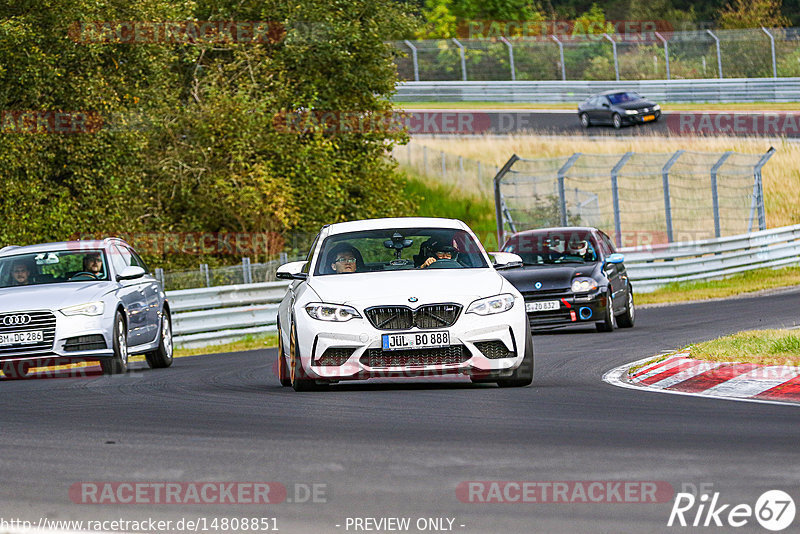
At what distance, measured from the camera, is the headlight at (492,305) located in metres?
10.8

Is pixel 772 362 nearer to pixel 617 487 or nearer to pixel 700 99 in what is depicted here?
pixel 617 487

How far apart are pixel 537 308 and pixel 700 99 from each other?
36.0m

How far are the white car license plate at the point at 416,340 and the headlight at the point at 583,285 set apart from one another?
8762 mm

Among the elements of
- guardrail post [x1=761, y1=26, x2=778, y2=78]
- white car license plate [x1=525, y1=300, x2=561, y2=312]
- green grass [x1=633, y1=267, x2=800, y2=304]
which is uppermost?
guardrail post [x1=761, y1=26, x2=778, y2=78]

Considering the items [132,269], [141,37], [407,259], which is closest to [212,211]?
[141,37]

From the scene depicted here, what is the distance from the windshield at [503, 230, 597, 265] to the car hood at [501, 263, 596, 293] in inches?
18.6

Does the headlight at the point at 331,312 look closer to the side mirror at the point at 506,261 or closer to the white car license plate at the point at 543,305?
the side mirror at the point at 506,261

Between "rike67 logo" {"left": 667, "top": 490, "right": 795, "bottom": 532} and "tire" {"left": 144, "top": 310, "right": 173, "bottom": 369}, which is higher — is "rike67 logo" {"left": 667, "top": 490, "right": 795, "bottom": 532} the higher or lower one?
the higher one

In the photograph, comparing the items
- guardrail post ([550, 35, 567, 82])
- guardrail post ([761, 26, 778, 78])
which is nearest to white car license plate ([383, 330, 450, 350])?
guardrail post ([761, 26, 778, 78])

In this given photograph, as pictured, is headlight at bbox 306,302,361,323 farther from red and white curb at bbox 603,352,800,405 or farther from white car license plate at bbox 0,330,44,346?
white car license plate at bbox 0,330,44,346

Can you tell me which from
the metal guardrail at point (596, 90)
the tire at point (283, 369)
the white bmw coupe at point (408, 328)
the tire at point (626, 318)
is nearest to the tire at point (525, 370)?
the white bmw coupe at point (408, 328)

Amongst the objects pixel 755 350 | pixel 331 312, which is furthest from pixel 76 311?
pixel 755 350

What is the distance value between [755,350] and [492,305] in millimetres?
3155

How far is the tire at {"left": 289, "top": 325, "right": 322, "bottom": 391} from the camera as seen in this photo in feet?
36.2
